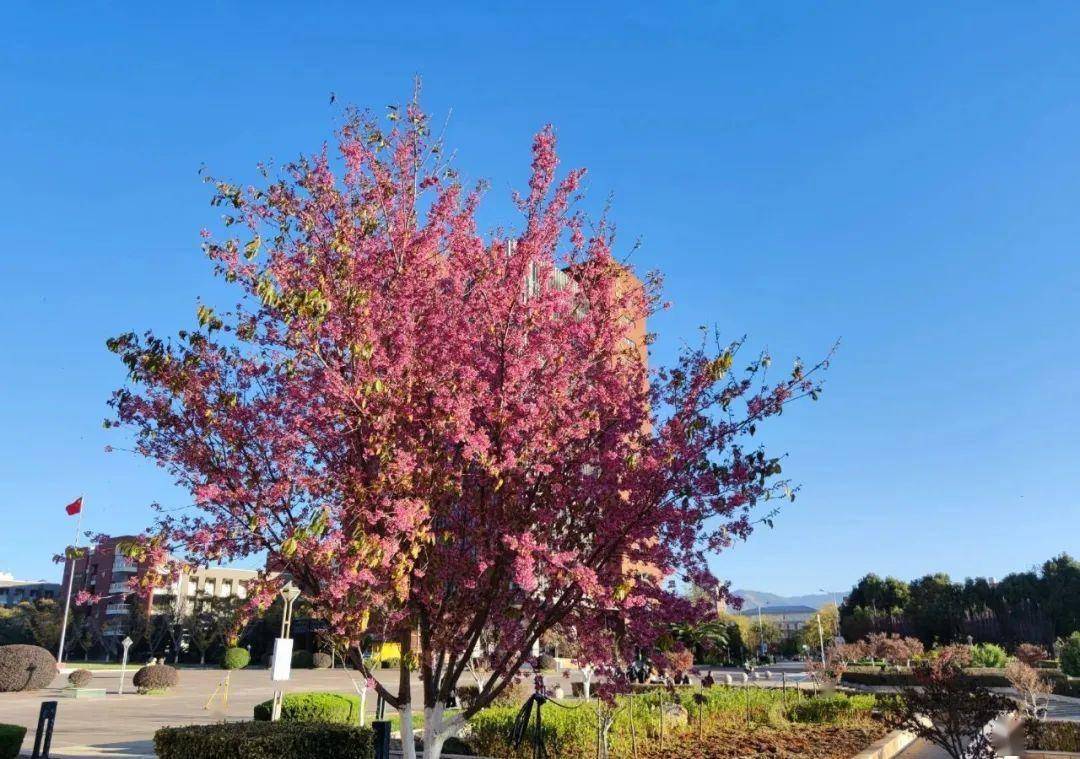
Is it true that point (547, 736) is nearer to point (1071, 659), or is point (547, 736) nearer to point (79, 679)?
point (79, 679)

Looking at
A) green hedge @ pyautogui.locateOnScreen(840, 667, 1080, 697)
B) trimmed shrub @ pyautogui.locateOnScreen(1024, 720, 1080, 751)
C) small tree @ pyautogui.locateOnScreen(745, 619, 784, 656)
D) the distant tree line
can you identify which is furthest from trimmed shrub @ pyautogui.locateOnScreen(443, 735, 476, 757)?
small tree @ pyautogui.locateOnScreen(745, 619, 784, 656)

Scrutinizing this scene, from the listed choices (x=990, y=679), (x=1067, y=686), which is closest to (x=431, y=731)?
(x=990, y=679)

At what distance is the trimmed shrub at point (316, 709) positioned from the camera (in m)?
16.9

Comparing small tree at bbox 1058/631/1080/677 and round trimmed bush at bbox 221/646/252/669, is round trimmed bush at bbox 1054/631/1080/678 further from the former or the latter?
round trimmed bush at bbox 221/646/252/669

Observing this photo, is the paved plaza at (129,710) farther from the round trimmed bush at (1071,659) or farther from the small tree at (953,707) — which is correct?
the round trimmed bush at (1071,659)

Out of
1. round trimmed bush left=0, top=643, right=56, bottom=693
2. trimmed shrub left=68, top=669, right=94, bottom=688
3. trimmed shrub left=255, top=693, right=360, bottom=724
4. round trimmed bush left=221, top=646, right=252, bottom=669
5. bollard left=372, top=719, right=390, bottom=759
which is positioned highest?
bollard left=372, top=719, right=390, bottom=759

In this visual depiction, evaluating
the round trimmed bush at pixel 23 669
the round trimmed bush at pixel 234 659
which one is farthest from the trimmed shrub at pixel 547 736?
the round trimmed bush at pixel 234 659

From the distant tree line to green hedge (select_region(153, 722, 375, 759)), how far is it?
61.7m

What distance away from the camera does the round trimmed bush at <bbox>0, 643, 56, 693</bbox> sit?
32.2m

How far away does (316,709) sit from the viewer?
1697 centimetres

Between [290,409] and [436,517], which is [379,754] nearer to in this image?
[436,517]

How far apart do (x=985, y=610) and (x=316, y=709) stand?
210 feet

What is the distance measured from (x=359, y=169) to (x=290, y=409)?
261 cm

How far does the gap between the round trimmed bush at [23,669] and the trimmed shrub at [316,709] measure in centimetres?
2188
